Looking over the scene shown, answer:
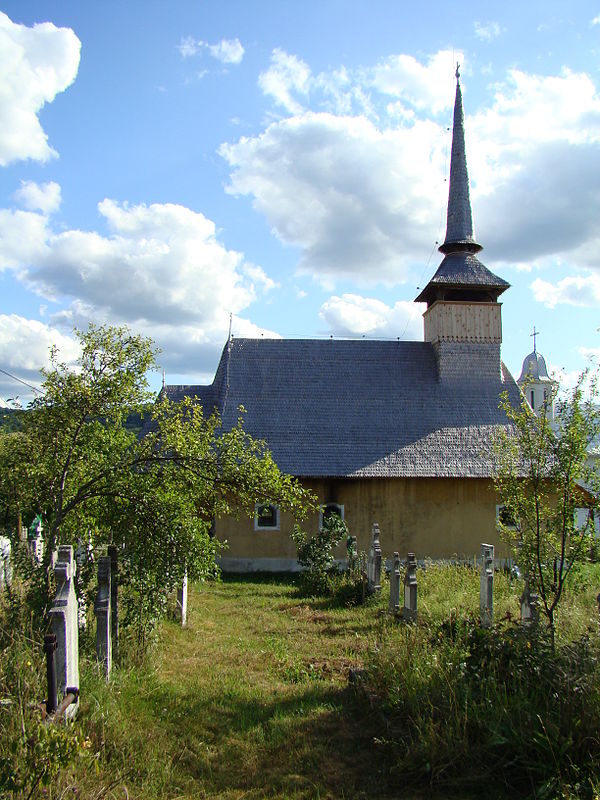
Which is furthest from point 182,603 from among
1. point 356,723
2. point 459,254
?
point 459,254

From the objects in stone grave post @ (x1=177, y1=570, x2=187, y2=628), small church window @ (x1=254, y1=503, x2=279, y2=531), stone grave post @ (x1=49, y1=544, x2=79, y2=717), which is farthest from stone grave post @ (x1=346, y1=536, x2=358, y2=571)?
stone grave post @ (x1=49, y1=544, x2=79, y2=717)

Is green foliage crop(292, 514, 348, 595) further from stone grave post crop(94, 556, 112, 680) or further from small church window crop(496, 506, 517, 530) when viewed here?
stone grave post crop(94, 556, 112, 680)

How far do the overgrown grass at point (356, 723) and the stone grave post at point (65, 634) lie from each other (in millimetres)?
206

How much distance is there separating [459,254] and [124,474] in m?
18.4

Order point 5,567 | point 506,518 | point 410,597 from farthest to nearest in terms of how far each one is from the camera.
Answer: point 506,518, point 410,597, point 5,567

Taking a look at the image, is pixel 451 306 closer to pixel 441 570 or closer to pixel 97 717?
pixel 441 570

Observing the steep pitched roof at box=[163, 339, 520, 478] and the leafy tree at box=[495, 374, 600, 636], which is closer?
the leafy tree at box=[495, 374, 600, 636]

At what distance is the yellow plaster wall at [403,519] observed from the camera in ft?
62.6

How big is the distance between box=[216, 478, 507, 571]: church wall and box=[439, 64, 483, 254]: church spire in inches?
350

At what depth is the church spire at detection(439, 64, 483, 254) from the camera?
23.2 meters

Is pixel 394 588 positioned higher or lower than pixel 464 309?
lower

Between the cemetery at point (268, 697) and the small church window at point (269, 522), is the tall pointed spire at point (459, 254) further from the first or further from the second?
the cemetery at point (268, 697)

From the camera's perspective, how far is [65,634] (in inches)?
226

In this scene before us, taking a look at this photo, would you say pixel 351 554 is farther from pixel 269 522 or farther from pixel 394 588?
pixel 394 588
